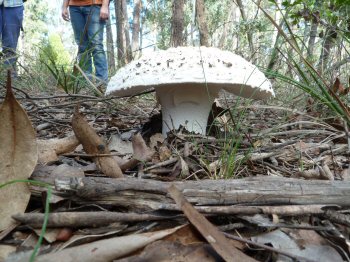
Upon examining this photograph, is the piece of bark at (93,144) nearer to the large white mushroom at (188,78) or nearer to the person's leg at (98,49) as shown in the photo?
the large white mushroom at (188,78)

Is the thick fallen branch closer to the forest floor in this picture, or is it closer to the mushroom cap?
the forest floor

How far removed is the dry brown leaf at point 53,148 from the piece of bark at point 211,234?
1.91ft

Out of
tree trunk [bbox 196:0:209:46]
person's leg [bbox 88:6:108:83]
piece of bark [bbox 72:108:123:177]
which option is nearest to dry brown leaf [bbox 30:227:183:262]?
piece of bark [bbox 72:108:123:177]

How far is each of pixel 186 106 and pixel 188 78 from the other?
0.37 m

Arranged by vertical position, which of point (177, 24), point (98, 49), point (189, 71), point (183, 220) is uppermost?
point (177, 24)

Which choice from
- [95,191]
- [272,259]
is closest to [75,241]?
[95,191]

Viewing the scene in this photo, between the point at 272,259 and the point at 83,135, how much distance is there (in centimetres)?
65

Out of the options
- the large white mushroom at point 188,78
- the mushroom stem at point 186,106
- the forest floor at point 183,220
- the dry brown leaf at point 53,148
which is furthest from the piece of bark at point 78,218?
the mushroom stem at point 186,106

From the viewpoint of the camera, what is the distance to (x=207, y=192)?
0.81 meters

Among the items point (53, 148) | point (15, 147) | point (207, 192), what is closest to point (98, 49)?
point (53, 148)

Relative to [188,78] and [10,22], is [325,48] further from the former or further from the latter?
[10,22]

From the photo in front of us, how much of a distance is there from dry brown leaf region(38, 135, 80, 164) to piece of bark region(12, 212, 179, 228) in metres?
0.40

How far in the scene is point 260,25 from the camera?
457 cm

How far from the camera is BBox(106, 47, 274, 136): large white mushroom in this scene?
1.34 meters
